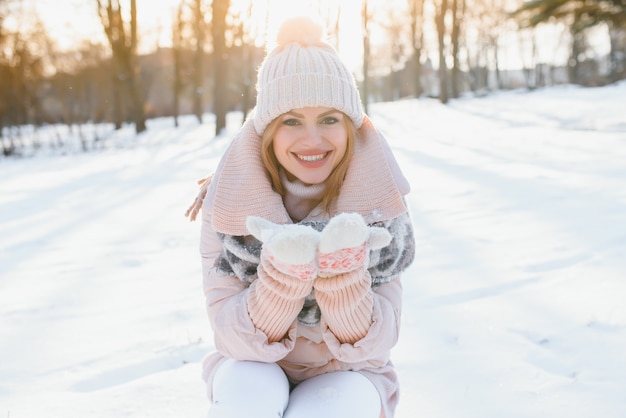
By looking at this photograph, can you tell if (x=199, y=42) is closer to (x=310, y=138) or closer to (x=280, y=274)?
(x=310, y=138)

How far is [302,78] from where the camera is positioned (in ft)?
4.61

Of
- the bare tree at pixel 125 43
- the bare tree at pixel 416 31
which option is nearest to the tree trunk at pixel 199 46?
the bare tree at pixel 125 43

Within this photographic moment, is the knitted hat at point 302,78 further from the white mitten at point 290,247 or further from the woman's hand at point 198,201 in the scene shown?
the white mitten at point 290,247

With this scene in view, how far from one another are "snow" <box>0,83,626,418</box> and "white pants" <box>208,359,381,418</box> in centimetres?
44

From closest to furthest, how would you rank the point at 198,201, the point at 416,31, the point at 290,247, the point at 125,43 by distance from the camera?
the point at 290,247, the point at 198,201, the point at 125,43, the point at 416,31

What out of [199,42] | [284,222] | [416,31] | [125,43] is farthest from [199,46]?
[284,222]

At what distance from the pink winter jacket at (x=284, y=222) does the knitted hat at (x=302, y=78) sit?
92 mm

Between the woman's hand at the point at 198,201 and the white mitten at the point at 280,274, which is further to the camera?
the woman's hand at the point at 198,201

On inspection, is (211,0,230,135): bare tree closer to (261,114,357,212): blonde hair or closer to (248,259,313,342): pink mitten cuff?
(261,114,357,212): blonde hair

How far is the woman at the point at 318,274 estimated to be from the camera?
49.8 inches

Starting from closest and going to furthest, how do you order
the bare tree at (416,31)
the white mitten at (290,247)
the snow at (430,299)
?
the white mitten at (290,247)
the snow at (430,299)
the bare tree at (416,31)

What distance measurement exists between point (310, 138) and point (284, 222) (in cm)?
24

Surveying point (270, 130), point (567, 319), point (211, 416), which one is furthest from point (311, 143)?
point (567, 319)

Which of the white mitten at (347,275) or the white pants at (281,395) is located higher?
the white mitten at (347,275)
